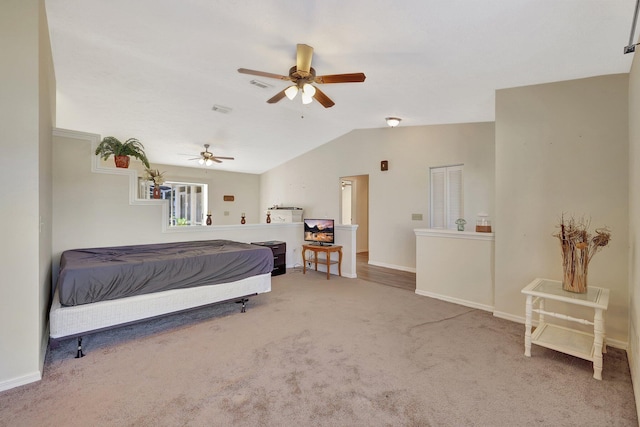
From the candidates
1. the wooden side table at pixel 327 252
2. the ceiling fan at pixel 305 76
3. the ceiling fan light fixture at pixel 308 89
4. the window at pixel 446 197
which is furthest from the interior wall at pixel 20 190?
the window at pixel 446 197

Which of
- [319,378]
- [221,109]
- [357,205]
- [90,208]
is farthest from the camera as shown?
[357,205]

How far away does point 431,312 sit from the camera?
3.46m

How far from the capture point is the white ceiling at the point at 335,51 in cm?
207

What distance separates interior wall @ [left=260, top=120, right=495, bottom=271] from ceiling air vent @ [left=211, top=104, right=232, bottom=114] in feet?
9.37

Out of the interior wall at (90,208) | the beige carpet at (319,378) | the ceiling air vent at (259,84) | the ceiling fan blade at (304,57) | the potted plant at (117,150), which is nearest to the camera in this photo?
the beige carpet at (319,378)

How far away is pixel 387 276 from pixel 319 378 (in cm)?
348

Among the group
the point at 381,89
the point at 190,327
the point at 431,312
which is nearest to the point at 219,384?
the point at 190,327

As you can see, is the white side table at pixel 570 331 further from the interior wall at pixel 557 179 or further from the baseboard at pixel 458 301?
the baseboard at pixel 458 301

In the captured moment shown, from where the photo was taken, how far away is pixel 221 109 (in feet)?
15.8

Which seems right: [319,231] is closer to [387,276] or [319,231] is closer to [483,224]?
Answer: [387,276]

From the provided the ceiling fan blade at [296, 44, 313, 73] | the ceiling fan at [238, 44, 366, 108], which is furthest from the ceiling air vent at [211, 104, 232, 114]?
the ceiling fan blade at [296, 44, 313, 73]

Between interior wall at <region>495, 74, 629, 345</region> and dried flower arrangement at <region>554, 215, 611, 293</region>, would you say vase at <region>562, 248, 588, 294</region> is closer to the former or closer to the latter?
dried flower arrangement at <region>554, 215, 611, 293</region>

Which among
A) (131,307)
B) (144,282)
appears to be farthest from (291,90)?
(131,307)

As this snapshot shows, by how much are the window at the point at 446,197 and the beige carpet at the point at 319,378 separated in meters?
2.45
